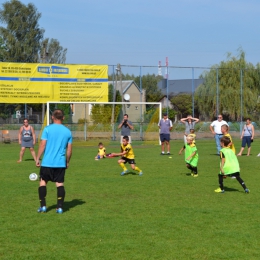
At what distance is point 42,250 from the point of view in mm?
6605

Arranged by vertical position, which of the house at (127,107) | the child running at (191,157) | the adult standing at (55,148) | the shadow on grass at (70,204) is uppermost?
the house at (127,107)

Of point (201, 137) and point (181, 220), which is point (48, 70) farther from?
point (181, 220)

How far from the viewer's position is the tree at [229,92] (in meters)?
46.8

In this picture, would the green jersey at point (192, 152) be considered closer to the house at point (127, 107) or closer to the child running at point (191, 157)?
the child running at point (191, 157)

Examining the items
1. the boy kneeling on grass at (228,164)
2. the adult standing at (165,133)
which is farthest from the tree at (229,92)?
the boy kneeling on grass at (228,164)

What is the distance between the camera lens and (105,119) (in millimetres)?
34219

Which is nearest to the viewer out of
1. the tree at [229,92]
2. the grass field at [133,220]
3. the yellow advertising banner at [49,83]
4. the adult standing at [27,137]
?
the grass field at [133,220]

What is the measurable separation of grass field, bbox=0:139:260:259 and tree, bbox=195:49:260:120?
33.1 meters

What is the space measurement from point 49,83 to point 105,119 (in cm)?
430

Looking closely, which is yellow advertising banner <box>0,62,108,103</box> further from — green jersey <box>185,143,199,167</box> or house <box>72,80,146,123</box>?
green jersey <box>185,143,199,167</box>

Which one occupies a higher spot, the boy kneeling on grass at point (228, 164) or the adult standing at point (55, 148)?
the adult standing at point (55, 148)

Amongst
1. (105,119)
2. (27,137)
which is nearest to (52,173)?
(27,137)

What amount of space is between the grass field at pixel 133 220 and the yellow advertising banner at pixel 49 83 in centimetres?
1960

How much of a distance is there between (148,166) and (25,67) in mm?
17828
